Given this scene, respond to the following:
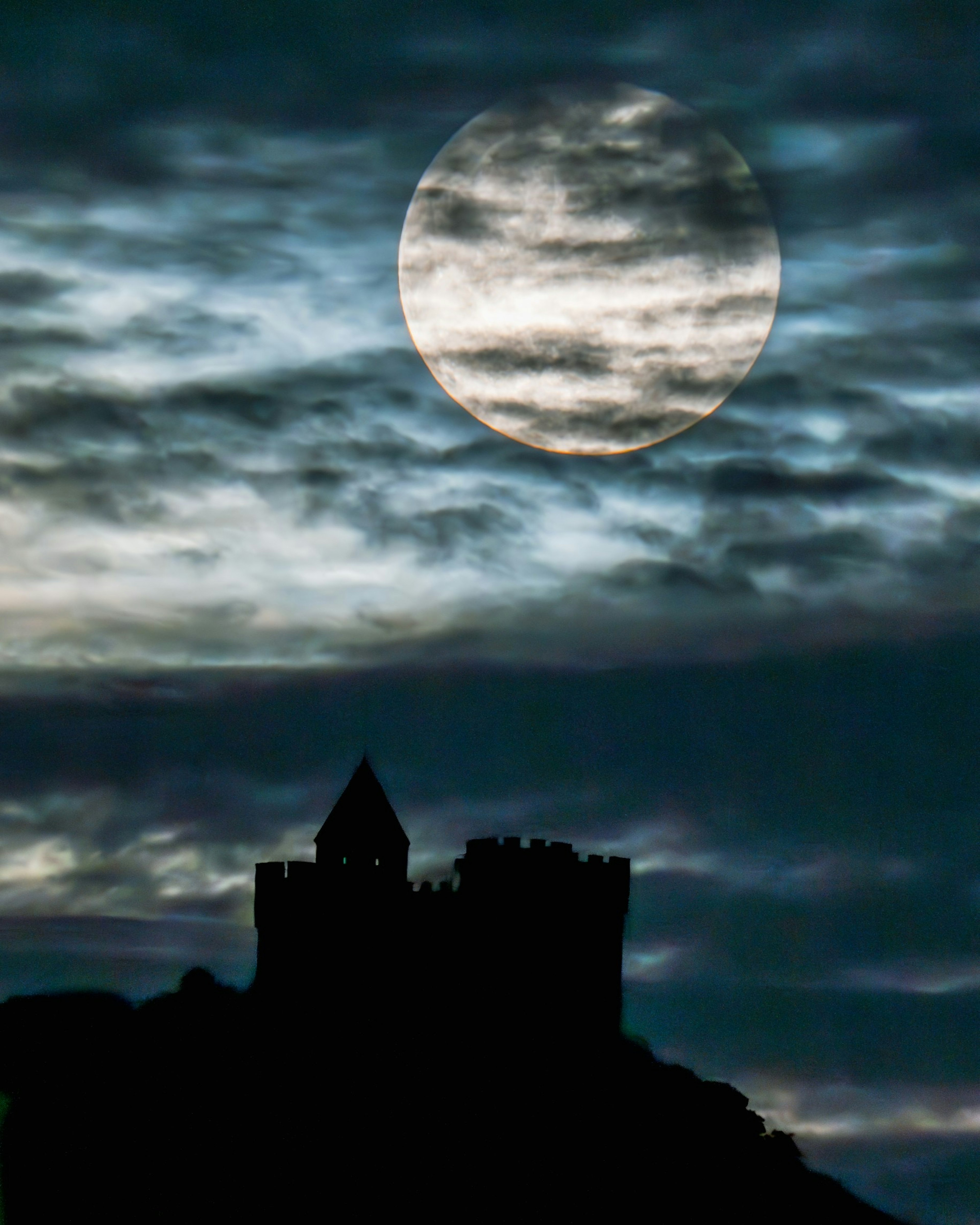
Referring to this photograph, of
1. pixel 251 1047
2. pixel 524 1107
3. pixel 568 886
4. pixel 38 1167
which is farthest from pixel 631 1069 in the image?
pixel 38 1167

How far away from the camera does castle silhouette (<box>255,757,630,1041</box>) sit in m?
46.1

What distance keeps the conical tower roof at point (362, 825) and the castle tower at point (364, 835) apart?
1 cm

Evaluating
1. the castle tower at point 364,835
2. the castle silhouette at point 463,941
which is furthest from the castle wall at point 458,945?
the castle tower at point 364,835

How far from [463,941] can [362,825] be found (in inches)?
206

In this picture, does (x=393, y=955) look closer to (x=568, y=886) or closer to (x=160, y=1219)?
(x=568, y=886)

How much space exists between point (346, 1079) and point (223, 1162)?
4.29 meters

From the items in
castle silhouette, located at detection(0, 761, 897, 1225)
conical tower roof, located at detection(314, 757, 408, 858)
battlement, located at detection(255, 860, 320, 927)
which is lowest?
castle silhouette, located at detection(0, 761, 897, 1225)

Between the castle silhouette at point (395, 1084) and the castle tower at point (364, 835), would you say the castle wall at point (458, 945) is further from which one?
the castle tower at point (364, 835)

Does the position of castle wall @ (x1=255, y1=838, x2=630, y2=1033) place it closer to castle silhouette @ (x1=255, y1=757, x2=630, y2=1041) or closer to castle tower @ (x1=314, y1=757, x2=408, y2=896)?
castle silhouette @ (x1=255, y1=757, x2=630, y2=1041)

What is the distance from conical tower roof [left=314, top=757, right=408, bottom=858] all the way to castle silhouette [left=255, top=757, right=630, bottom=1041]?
1.37m

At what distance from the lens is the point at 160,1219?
150ft

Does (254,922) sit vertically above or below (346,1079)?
above

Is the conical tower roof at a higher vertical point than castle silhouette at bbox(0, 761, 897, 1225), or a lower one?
higher

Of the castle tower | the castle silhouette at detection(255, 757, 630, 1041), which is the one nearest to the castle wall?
the castle silhouette at detection(255, 757, 630, 1041)
